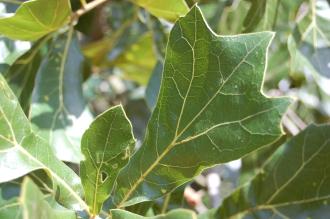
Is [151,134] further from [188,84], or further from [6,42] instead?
[6,42]

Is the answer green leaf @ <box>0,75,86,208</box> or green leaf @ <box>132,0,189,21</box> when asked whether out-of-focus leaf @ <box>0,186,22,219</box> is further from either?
green leaf @ <box>132,0,189,21</box>

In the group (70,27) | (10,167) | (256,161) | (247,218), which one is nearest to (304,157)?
(247,218)


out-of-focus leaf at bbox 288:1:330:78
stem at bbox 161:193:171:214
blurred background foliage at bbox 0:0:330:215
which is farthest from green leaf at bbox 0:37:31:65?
out-of-focus leaf at bbox 288:1:330:78

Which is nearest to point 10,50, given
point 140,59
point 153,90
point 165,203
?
point 153,90

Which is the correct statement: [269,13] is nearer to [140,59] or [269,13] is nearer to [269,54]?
[269,54]

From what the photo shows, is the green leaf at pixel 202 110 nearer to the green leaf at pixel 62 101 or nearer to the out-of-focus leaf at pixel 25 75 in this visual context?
the green leaf at pixel 62 101

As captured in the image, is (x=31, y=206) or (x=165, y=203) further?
(x=165, y=203)
